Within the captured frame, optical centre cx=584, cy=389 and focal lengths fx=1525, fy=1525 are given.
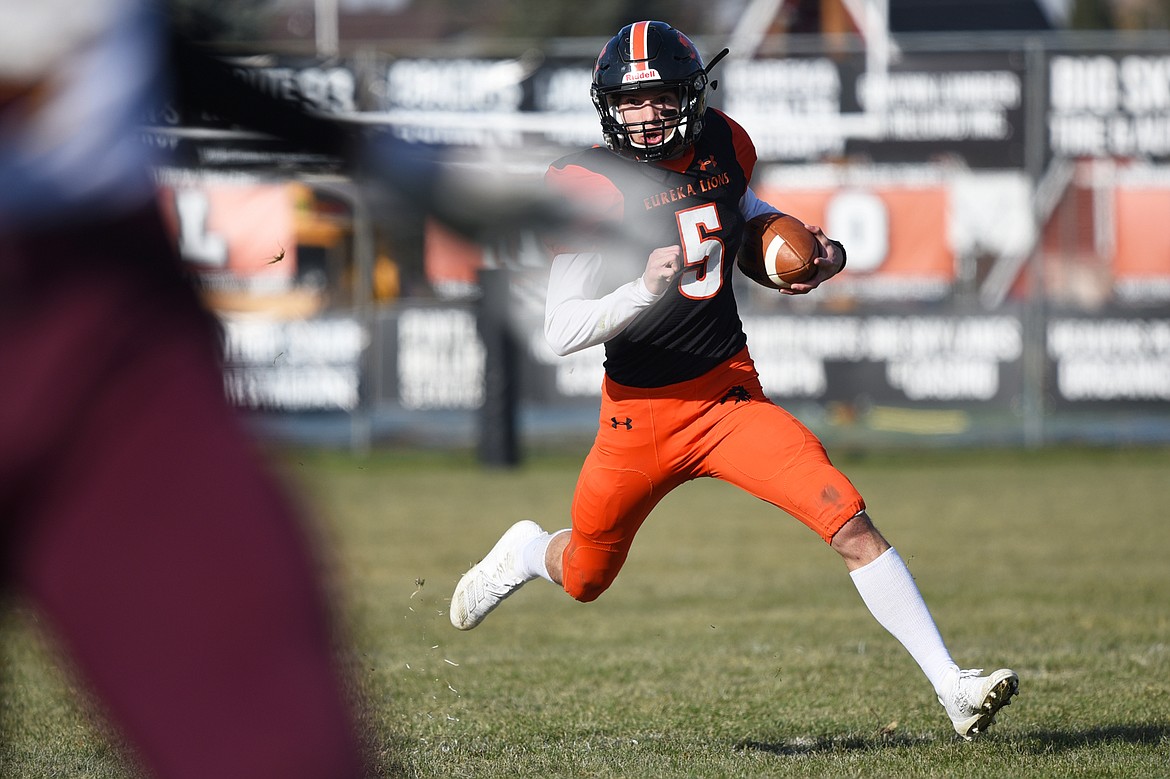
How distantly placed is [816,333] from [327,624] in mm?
13463

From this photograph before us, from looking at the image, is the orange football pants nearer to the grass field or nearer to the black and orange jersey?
the black and orange jersey

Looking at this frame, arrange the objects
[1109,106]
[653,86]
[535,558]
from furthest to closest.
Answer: [1109,106] → [535,558] → [653,86]

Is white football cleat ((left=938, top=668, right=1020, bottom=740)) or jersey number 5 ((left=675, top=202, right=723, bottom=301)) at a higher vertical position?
jersey number 5 ((left=675, top=202, right=723, bottom=301))

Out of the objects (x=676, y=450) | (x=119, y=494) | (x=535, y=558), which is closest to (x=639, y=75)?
(x=676, y=450)

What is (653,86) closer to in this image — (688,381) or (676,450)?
(688,381)

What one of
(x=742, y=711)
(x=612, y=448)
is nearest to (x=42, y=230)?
(x=612, y=448)

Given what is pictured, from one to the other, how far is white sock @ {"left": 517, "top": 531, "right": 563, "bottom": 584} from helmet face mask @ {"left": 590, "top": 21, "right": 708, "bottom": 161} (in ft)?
4.33

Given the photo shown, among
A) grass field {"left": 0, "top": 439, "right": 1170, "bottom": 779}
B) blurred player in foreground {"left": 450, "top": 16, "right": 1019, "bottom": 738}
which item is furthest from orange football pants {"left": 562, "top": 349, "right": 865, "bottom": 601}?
grass field {"left": 0, "top": 439, "right": 1170, "bottom": 779}

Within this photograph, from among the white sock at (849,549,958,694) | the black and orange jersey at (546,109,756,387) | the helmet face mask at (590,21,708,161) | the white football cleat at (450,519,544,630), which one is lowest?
the white football cleat at (450,519,544,630)

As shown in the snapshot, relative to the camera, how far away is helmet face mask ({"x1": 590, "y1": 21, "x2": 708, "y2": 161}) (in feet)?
14.5

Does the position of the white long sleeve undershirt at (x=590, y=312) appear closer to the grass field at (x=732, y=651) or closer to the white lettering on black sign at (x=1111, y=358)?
the grass field at (x=732, y=651)

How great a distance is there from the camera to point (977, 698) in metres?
3.95

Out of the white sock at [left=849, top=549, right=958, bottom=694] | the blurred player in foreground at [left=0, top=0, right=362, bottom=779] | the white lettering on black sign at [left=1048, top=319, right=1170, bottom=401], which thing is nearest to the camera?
the blurred player in foreground at [left=0, top=0, right=362, bottom=779]

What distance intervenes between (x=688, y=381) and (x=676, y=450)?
0.69 feet
